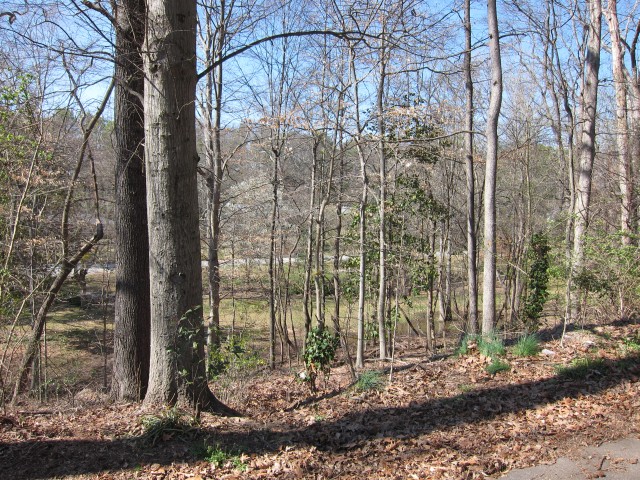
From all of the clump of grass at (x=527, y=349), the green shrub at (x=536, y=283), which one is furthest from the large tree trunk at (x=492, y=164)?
the green shrub at (x=536, y=283)

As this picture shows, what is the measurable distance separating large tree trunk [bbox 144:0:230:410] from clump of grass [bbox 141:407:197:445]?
24 cm

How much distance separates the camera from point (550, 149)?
1964 cm

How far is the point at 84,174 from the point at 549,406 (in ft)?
37.4

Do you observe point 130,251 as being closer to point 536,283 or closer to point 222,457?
point 222,457

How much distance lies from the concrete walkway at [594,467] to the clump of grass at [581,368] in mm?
1769

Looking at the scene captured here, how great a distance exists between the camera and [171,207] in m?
4.45

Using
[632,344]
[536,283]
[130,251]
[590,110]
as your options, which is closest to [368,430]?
[130,251]

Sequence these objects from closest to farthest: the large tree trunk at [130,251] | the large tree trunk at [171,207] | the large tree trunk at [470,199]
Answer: the large tree trunk at [171,207] → the large tree trunk at [130,251] → the large tree trunk at [470,199]

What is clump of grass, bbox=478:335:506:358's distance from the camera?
6.76 meters

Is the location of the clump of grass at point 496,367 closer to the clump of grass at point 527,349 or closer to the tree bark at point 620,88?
the clump of grass at point 527,349

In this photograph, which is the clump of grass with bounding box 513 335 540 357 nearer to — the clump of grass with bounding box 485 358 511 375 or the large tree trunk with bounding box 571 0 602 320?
the clump of grass with bounding box 485 358 511 375

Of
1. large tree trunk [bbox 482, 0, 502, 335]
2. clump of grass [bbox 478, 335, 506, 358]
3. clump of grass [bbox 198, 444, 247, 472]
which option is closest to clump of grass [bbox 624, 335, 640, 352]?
clump of grass [bbox 478, 335, 506, 358]

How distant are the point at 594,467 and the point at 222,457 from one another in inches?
117

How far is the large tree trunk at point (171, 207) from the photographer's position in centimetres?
442
